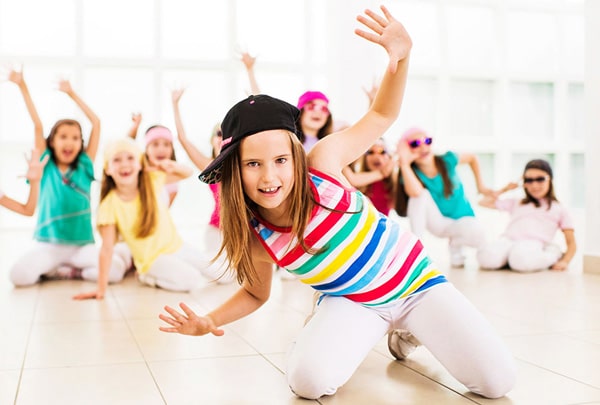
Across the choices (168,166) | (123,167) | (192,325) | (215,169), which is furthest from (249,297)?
(168,166)

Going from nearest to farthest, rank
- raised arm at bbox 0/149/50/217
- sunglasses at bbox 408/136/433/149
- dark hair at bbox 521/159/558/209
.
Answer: raised arm at bbox 0/149/50/217
dark hair at bbox 521/159/558/209
sunglasses at bbox 408/136/433/149

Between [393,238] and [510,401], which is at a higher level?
[393,238]

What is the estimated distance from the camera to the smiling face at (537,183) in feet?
14.0

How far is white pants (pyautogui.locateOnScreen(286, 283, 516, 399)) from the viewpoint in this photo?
1688 millimetres

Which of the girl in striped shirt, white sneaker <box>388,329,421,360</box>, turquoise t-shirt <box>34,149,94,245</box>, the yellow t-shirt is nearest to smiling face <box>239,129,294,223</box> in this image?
the girl in striped shirt

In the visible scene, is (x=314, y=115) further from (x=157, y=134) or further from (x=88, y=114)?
(x=88, y=114)

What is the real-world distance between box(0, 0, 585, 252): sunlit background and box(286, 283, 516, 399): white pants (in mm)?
5875

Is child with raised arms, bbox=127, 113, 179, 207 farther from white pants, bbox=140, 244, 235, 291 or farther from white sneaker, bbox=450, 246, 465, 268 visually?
white sneaker, bbox=450, 246, 465, 268

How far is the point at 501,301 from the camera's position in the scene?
10.1ft

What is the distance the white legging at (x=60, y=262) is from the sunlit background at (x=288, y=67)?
4.09 meters

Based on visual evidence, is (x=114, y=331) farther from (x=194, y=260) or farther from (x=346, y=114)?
(x=346, y=114)

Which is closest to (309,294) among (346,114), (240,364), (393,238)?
(240,364)

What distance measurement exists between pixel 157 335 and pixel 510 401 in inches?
50.5

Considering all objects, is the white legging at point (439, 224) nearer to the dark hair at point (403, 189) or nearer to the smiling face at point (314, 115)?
the dark hair at point (403, 189)
